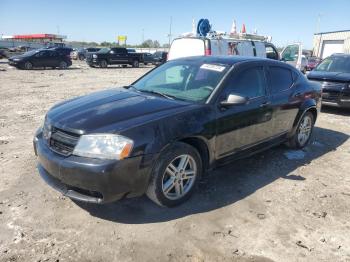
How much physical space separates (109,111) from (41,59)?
897 inches

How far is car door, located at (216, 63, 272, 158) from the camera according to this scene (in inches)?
162

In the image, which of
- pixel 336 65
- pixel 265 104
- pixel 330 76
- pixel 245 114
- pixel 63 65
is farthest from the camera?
pixel 63 65

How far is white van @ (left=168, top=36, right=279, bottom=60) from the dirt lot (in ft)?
19.0

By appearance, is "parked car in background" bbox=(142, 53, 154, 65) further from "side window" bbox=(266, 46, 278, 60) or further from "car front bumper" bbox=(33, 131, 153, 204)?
"car front bumper" bbox=(33, 131, 153, 204)

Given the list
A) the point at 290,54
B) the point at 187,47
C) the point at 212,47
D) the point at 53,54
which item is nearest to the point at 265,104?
the point at 212,47

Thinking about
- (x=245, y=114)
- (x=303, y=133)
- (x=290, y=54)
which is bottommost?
(x=303, y=133)

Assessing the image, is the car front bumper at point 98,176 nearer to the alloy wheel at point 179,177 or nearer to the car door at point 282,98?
the alloy wheel at point 179,177

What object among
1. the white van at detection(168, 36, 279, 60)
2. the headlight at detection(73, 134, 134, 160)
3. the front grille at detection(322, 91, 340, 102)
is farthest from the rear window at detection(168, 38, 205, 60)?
the headlight at detection(73, 134, 134, 160)

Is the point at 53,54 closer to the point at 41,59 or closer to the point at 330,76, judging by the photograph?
the point at 41,59

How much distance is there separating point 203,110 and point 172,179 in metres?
0.87

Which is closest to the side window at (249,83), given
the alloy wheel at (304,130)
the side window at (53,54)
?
the alloy wheel at (304,130)

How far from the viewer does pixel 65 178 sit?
3.28m

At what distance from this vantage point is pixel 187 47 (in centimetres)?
1059

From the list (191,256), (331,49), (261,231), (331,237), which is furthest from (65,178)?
(331,49)
